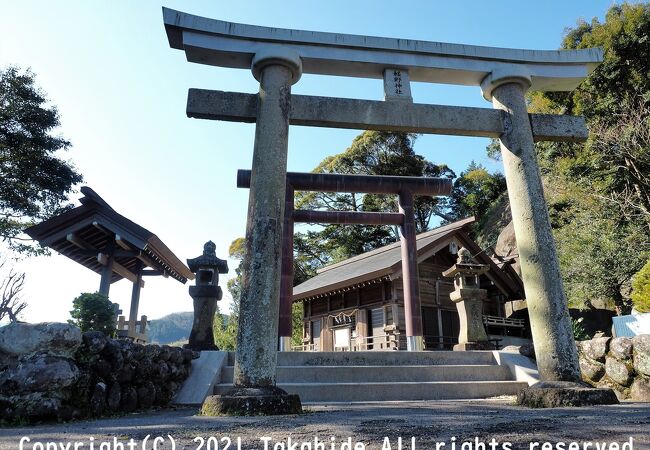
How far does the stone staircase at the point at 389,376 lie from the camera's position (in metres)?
5.85

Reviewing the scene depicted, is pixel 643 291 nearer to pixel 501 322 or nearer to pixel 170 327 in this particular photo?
pixel 501 322

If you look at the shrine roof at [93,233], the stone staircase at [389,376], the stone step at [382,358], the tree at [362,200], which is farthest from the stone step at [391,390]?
the tree at [362,200]

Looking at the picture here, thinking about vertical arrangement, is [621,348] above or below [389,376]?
above

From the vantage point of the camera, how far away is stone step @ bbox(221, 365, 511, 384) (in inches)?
248

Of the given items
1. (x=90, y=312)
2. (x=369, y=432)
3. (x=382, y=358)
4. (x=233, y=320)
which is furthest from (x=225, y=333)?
(x=369, y=432)

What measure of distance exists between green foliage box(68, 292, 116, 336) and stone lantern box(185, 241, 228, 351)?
4.99 feet

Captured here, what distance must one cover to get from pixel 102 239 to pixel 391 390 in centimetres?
886

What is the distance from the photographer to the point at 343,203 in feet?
95.0

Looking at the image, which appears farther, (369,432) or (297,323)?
(297,323)

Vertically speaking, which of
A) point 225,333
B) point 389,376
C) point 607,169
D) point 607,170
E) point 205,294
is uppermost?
point 607,169

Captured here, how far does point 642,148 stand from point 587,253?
4.50 m

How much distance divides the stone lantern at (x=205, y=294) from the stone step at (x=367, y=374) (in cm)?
131

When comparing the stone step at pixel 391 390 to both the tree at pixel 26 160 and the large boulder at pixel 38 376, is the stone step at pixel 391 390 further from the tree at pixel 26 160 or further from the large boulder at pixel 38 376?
the tree at pixel 26 160

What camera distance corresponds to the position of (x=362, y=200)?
29438 millimetres
